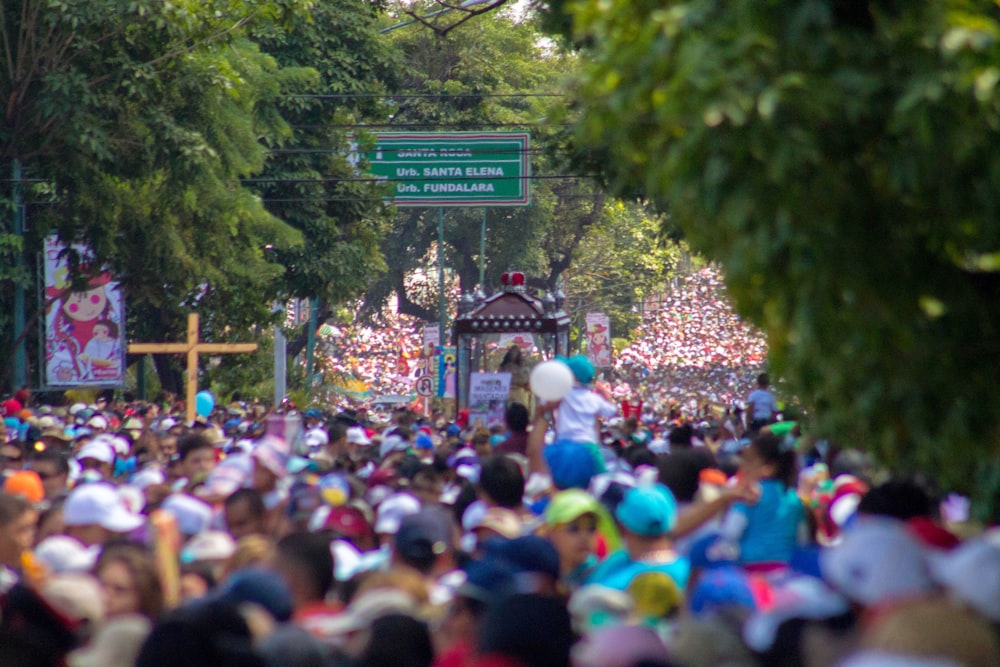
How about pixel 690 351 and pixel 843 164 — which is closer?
pixel 843 164

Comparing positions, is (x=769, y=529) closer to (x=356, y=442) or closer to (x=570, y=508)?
(x=570, y=508)

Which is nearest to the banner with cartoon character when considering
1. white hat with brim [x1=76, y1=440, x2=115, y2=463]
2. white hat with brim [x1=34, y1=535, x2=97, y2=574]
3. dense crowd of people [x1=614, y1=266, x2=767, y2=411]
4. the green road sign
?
the green road sign

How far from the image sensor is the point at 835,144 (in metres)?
4.44

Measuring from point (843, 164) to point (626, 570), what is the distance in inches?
83.9

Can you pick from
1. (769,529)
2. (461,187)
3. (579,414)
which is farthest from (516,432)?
(461,187)

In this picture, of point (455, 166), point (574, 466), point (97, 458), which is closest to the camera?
point (574, 466)

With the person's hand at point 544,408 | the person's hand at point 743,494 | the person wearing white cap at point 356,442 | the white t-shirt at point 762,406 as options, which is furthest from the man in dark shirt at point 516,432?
the white t-shirt at point 762,406

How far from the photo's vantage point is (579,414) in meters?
10.1

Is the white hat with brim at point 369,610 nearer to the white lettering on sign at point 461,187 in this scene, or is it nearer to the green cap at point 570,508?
the green cap at point 570,508

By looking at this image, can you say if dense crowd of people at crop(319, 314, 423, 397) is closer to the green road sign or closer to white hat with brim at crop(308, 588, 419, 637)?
the green road sign

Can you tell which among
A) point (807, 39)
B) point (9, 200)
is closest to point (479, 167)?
point (9, 200)

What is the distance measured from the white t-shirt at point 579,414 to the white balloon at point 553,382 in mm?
176

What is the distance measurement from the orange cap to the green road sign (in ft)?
51.3

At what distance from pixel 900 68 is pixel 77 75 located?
1338cm
